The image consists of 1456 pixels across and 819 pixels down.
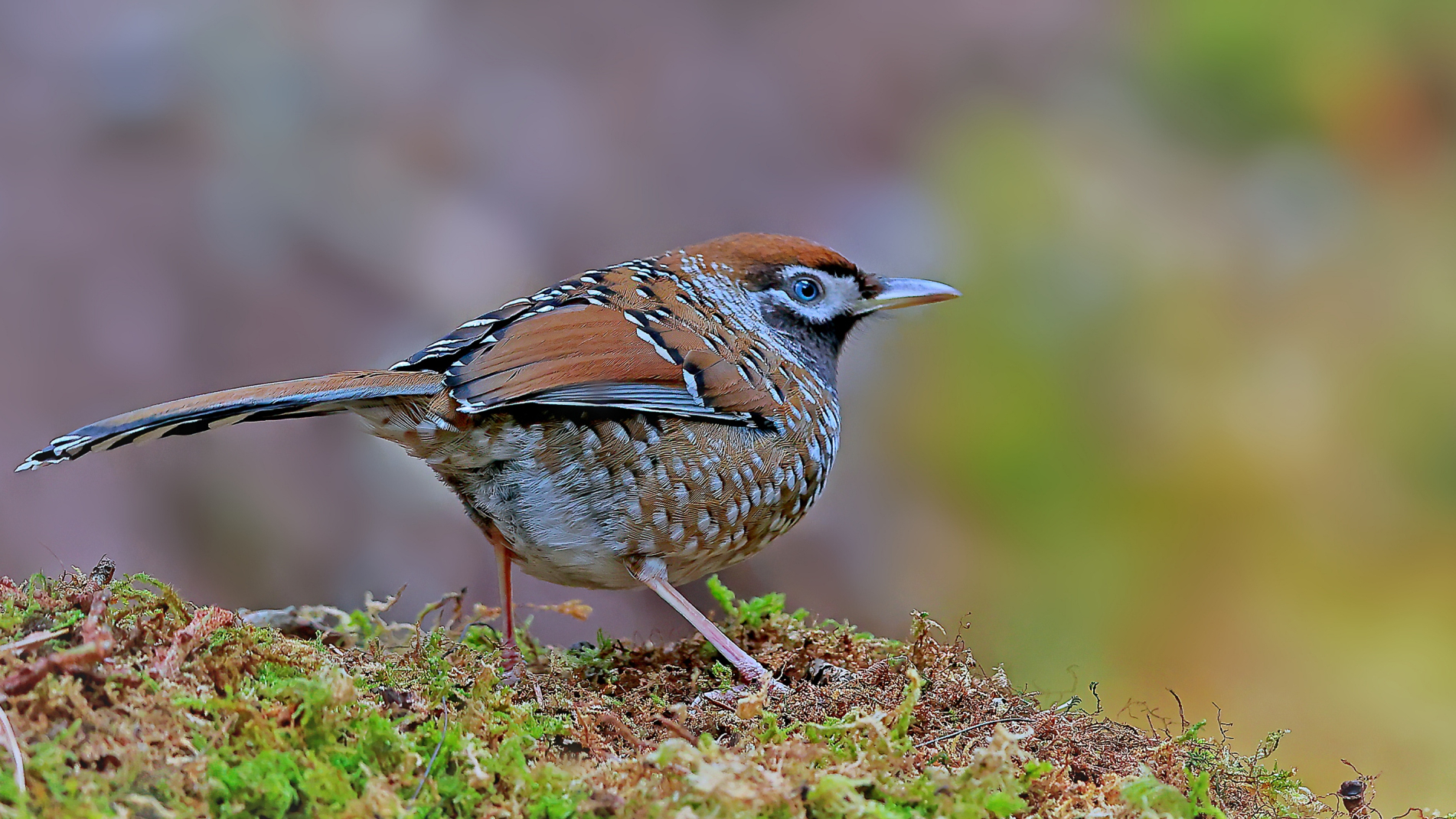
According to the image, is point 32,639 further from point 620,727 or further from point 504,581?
point 504,581

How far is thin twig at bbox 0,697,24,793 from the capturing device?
1.60 m

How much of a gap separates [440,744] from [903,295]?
2412mm

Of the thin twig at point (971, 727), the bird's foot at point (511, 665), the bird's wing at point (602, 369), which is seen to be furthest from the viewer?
the bird's wing at point (602, 369)

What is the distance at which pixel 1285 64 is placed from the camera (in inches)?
280

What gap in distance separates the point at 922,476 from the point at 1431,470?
2.80 meters

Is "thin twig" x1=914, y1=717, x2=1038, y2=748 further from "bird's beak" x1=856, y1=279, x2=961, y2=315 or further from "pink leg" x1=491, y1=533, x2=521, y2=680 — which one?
"bird's beak" x1=856, y1=279, x2=961, y2=315

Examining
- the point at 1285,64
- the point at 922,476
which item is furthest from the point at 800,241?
the point at 1285,64

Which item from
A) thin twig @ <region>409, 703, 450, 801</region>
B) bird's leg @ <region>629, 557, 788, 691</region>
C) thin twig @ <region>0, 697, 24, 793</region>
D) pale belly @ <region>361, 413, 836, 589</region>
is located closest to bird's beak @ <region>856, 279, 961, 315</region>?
pale belly @ <region>361, 413, 836, 589</region>

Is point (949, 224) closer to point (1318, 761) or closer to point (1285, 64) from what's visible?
point (1285, 64)

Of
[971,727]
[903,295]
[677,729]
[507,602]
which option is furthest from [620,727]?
[903,295]

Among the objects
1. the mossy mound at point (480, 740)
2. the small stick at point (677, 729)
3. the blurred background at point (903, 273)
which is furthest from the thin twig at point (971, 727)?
the blurred background at point (903, 273)

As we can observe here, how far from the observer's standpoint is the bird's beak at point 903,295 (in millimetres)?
3865

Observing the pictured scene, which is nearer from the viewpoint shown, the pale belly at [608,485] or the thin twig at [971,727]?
the thin twig at [971,727]

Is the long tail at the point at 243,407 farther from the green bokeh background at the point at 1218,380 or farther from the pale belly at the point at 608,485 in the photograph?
the green bokeh background at the point at 1218,380
